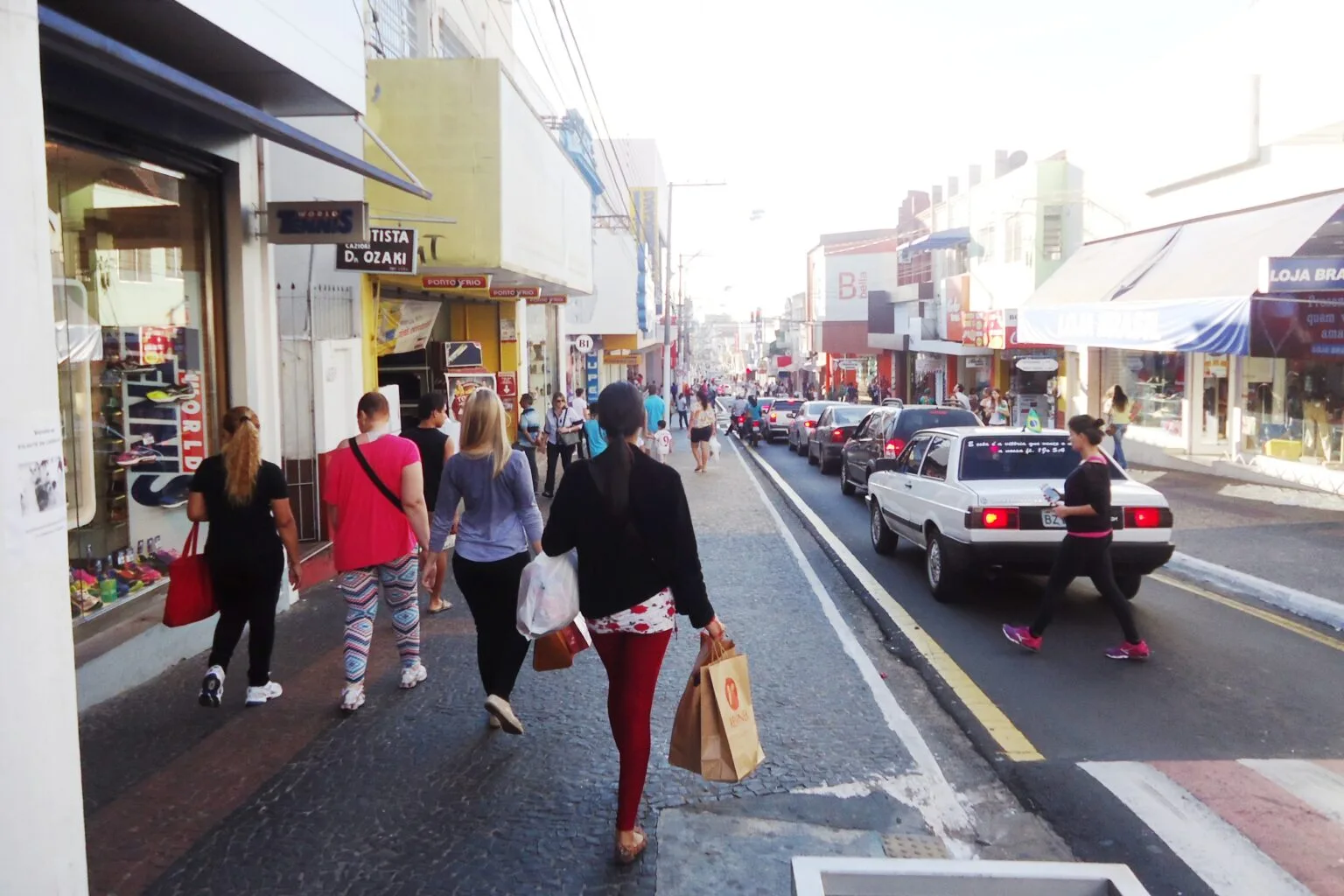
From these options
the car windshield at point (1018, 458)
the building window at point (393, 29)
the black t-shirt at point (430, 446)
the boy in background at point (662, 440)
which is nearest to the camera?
the black t-shirt at point (430, 446)

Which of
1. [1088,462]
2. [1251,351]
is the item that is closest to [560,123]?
[1251,351]

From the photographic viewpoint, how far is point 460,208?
1274 cm

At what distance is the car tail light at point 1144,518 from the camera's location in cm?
841

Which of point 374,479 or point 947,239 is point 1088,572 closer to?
point 374,479

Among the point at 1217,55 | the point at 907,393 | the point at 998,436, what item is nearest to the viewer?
the point at 998,436

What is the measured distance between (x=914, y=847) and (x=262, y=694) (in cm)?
386

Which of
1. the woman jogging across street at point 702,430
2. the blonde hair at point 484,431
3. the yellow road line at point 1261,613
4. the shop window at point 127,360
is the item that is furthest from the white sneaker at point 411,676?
the woman jogging across street at point 702,430

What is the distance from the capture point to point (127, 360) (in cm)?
758

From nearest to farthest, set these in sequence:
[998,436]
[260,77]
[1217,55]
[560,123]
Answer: [260,77], [998,436], [1217,55], [560,123]

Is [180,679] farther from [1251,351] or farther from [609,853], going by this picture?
[1251,351]

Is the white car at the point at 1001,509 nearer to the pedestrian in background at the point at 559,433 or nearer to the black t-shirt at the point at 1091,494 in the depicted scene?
the black t-shirt at the point at 1091,494

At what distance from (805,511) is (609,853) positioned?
1141cm

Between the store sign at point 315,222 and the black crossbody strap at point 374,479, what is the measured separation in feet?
10.2

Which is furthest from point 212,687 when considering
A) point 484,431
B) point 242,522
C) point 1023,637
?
point 1023,637
